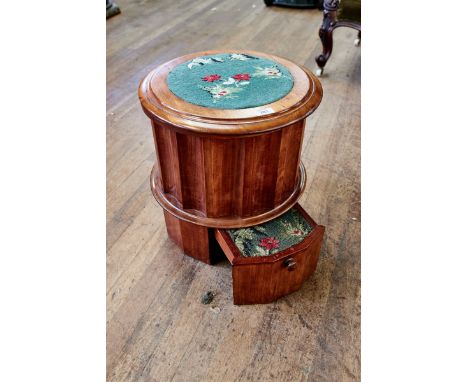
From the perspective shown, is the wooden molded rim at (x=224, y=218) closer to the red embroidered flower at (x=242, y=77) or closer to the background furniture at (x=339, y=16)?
the red embroidered flower at (x=242, y=77)

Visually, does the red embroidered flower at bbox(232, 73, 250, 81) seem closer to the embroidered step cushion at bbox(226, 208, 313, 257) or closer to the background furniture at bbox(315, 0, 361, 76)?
the embroidered step cushion at bbox(226, 208, 313, 257)

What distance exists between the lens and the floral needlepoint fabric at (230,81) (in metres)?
1.09

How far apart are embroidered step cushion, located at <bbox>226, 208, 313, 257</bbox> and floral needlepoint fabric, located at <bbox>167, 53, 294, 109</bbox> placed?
15.7 inches

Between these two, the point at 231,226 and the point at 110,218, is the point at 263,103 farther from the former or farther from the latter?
the point at 110,218

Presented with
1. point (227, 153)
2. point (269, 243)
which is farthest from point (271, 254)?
point (227, 153)

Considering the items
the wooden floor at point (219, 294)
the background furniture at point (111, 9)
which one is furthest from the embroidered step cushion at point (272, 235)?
the background furniture at point (111, 9)

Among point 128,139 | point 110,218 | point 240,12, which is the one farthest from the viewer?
point 240,12

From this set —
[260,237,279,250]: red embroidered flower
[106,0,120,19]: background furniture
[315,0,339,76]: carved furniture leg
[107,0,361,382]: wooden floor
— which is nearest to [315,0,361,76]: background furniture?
[315,0,339,76]: carved furniture leg

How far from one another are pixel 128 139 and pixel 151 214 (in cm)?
61

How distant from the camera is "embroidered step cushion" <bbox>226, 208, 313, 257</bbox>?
1.17 metres

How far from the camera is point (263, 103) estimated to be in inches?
42.3

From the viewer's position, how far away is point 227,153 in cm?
109

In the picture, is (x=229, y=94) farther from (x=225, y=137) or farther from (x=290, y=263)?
(x=290, y=263)

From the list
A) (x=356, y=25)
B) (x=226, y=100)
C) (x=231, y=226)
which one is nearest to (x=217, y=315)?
(x=231, y=226)
